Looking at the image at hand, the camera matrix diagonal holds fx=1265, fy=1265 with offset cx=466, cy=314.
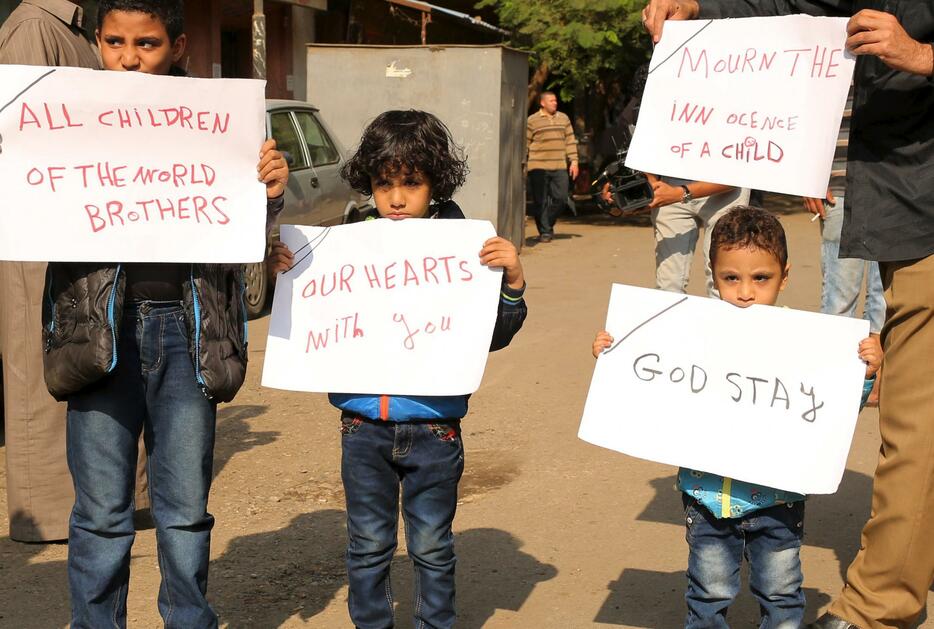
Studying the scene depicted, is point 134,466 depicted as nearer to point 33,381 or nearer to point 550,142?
point 33,381

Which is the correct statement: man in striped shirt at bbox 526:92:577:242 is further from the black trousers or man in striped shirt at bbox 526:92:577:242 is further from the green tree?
the green tree

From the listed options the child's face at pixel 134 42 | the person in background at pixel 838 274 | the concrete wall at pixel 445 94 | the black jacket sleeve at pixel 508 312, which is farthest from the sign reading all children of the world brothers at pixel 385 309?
the concrete wall at pixel 445 94

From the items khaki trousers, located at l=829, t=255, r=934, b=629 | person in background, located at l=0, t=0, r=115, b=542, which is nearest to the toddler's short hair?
person in background, located at l=0, t=0, r=115, b=542

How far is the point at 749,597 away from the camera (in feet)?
14.3

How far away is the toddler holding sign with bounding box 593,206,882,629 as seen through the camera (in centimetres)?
351

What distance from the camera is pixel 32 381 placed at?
4734mm

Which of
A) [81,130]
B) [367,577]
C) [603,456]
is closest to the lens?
[81,130]

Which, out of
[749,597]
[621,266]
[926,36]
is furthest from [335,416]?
[621,266]

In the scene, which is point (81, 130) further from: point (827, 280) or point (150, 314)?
point (827, 280)

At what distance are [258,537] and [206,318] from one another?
177cm

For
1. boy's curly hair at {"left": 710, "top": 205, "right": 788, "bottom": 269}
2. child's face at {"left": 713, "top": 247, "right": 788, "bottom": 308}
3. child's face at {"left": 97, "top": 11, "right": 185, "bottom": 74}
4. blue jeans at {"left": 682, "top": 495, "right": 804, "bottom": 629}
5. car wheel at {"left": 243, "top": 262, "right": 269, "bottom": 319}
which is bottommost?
car wheel at {"left": 243, "top": 262, "right": 269, "bottom": 319}

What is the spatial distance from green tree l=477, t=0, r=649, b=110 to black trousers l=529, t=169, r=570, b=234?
5.19 feet

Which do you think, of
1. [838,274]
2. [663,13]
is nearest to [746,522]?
[663,13]

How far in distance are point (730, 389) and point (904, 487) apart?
64 cm
